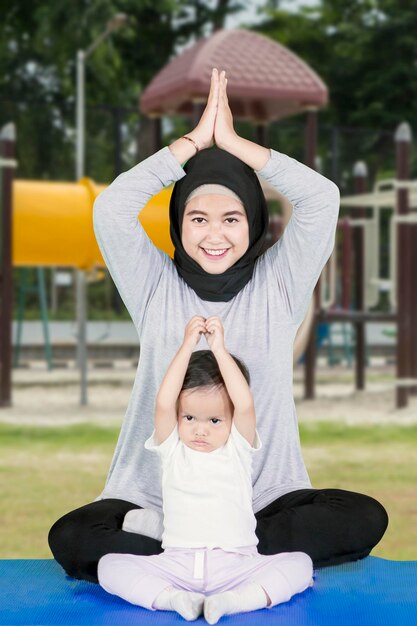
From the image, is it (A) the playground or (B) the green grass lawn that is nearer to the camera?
(A) the playground

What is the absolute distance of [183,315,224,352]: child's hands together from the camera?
2.46 meters

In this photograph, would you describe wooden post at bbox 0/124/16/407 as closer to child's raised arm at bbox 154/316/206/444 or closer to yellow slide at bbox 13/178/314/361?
yellow slide at bbox 13/178/314/361

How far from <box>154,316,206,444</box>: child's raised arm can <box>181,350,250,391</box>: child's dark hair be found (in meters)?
0.04

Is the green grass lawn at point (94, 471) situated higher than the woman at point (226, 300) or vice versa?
the woman at point (226, 300)

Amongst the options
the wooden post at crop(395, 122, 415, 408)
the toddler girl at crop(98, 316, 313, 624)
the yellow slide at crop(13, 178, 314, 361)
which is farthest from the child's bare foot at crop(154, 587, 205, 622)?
the wooden post at crop(395, 122, 415, 408)

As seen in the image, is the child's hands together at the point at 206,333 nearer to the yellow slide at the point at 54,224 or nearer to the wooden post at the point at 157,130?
the yellow slide at the point at 54,224

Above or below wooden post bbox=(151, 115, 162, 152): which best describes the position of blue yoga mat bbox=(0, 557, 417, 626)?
below

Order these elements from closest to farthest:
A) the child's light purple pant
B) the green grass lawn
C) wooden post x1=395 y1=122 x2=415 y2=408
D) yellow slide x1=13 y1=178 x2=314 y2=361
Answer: the child's light purple pant, the green grass lawn, yellow slide x1=13 y1=178 x2=314 y2=361, wooden post x1=395 y1=122 x2=415 y2=408

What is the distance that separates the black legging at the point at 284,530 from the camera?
8.71 ft

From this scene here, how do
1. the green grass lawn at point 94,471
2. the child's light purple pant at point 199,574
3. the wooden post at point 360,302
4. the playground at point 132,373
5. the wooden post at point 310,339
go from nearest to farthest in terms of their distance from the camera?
the child's light purple pant at point 199,574 < the playground at point 132,373 < the green grass lawn at point 94,471 < the wooden post at point 310,339 < the wooden post at point 360,302

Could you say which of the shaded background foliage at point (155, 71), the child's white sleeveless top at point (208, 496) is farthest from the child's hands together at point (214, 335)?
the shaded background foliage at point (155, 71)

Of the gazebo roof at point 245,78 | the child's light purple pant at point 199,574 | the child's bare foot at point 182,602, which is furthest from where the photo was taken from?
the gazebo roof at point 245,78

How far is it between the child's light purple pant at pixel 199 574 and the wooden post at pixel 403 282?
6547 mm

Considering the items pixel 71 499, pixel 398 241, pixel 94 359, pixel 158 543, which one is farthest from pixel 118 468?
pixel 94 359
